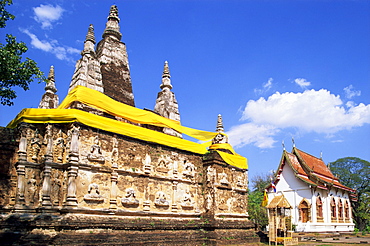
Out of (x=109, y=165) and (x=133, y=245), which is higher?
(x=109, y=165)

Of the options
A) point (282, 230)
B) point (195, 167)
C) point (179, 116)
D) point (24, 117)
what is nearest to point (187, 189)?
point (195, 167)

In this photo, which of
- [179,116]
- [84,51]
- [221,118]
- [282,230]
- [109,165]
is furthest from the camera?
[282,230]

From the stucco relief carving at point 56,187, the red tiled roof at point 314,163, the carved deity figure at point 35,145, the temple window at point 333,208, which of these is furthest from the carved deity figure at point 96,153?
the temple window at point 333,208

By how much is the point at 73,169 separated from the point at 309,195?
80.4 feet

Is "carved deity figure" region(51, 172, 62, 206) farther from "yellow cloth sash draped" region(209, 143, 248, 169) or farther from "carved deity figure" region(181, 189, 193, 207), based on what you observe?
"yellow cloth sash draped" region(209, 143, 248, 169)

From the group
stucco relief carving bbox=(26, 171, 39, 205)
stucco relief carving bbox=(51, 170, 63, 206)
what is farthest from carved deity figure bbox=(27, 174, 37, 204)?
stucco relief carving bbox=(51, 170, 63, 206)

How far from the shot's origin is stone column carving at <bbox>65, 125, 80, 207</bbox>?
39.4 ft

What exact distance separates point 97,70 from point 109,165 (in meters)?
4.93

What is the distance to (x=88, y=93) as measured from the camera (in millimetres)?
14188

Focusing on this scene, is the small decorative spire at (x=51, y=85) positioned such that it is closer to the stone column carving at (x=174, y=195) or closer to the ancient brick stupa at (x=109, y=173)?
the ancient brick stupa at (x=109, y=173)

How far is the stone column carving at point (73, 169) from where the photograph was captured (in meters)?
12.0

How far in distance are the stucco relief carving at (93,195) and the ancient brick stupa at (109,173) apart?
0.13 feet

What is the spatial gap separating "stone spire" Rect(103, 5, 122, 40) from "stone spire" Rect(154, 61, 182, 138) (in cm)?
364

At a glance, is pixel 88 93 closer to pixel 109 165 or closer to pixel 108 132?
pixel 108 132
